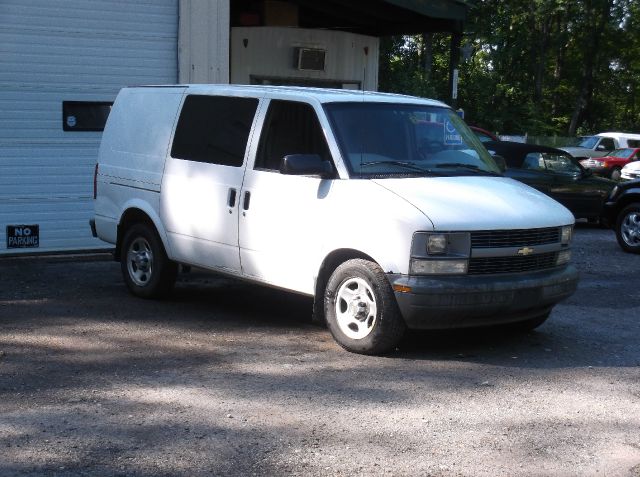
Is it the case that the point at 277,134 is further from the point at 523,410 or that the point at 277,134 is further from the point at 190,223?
the point at 523,410

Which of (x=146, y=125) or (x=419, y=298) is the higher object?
(x=146, y=125)

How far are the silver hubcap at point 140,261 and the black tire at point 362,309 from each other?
2.61 m

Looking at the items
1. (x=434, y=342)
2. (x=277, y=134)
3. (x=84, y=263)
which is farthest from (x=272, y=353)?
(x=84, y=263)

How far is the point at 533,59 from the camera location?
54.8 metres

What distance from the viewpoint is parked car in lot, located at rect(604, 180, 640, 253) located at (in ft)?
50.2

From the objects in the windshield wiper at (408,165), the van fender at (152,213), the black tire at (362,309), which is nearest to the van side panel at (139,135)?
the van fender at (152,213)

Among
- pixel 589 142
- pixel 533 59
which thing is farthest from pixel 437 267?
pixel 533 59

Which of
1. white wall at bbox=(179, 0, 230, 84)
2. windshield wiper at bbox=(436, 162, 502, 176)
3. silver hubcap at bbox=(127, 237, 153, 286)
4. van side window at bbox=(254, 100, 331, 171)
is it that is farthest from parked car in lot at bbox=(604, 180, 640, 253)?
van side window at bbox=(254, 100, 331, 171)

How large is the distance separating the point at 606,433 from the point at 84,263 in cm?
815

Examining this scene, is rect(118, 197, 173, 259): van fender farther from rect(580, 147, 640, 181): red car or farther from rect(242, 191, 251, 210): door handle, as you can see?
rect(580, 147, 640, 181): red car

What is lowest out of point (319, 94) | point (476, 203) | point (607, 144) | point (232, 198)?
point (607, 144)

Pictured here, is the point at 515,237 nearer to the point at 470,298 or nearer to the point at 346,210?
the point at 470,298

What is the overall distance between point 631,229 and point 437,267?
8904 millimetres

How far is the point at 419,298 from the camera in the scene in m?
7.26
